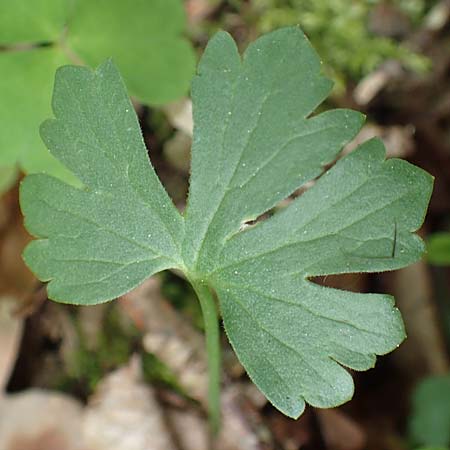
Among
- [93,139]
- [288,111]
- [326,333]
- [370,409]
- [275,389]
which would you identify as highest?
[288,111]

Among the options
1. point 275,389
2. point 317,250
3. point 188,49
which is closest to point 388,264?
point 317,250

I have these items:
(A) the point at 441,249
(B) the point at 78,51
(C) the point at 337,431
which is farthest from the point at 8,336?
(A) the point at 441,249

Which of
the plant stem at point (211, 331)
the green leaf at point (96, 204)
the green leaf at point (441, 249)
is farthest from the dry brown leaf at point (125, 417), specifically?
the green leaf at point (441, 249)

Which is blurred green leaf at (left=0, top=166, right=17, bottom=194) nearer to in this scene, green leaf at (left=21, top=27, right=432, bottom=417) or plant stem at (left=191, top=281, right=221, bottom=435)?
green leaf at (left=21, top=27, right=432, bottom=417)

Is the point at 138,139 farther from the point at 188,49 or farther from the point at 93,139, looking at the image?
the point at 188,49

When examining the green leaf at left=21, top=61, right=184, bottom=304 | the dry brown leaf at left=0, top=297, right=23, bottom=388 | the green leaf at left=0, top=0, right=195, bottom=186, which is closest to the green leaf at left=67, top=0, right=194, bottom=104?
the green leaf at left=0, top=0, right=195, bottom=186
